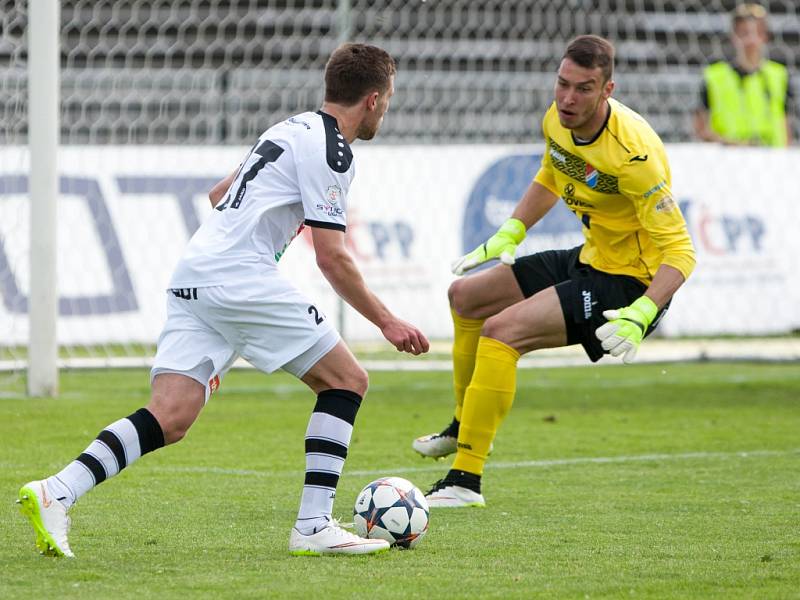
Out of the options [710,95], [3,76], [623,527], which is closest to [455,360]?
[623,527]

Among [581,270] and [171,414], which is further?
[581,270]

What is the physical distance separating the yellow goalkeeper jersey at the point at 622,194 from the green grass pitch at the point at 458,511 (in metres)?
1.01

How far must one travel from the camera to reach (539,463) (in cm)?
675

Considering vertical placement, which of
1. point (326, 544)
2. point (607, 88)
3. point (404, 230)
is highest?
point (607, 88)

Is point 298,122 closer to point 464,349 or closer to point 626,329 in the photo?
point 626,329

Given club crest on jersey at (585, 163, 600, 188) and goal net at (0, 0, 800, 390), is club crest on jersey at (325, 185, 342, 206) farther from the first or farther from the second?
goal net at (0, 0, 800, 390)

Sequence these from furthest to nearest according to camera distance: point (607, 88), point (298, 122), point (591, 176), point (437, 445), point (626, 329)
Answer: point (437, 445)
point (591, 176)
point (607, 88)
point (626, 329)
point (298, 122)

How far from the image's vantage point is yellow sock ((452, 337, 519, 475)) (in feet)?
18.3

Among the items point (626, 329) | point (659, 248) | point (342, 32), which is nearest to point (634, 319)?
point (626, 329)

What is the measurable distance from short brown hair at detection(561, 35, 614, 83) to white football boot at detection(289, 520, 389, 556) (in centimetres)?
230

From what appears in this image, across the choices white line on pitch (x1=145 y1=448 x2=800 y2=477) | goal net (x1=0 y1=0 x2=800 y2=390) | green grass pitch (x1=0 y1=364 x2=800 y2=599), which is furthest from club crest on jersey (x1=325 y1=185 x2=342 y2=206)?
goal net (x1=0 y1=0 x2=800 y2=390)

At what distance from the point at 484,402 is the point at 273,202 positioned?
64.5 inches

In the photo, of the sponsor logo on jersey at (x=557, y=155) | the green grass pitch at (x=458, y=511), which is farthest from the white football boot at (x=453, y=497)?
the sponsor logo on jersey at (x=557, y=155)

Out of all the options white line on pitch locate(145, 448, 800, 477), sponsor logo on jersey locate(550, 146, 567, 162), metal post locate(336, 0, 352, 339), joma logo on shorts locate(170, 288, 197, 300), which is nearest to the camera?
joma logo on shorts locate(170, 288, 197, 300)
